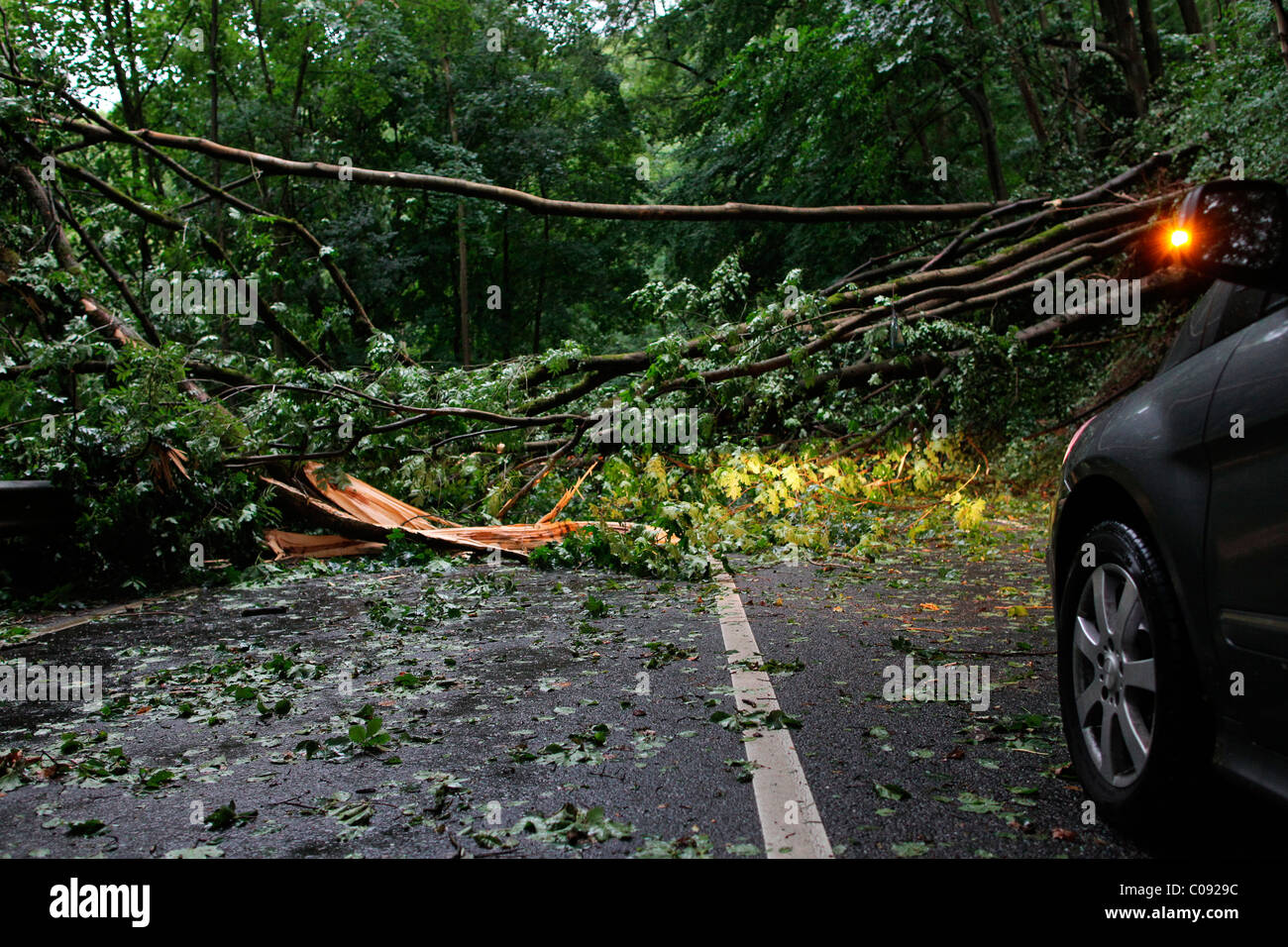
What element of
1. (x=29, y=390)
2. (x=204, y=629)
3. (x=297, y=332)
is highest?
(x=297, y=332)

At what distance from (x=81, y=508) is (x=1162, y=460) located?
900 centimetres

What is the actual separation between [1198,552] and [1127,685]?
0.57m

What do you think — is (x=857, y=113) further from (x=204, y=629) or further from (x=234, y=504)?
(x=204, y=629)

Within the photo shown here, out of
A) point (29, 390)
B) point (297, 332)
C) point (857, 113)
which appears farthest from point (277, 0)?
point (29, 390)

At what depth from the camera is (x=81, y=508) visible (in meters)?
9.17

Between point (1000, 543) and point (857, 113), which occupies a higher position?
point (857, 113)

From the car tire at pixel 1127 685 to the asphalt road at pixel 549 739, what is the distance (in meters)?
0.12

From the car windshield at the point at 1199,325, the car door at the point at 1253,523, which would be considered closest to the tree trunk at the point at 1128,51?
the car windshield at the point at 1199,325

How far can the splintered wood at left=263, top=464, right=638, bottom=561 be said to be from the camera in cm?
1116
